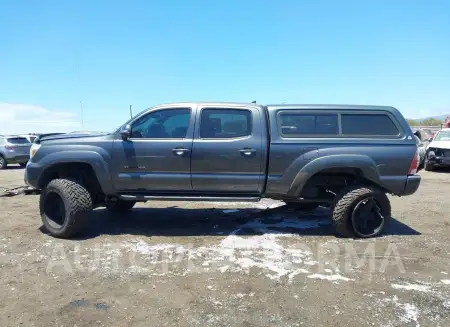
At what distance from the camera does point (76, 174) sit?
5.51 m

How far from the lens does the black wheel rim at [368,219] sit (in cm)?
518

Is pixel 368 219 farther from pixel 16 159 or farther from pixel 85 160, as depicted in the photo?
pixel 16 159

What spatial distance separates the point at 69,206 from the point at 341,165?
378 cm

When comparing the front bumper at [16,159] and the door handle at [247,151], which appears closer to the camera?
the door handle at [247,151]

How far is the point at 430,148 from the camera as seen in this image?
556 inches

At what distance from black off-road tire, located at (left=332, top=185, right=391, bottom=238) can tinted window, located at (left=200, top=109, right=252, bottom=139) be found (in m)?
1.60

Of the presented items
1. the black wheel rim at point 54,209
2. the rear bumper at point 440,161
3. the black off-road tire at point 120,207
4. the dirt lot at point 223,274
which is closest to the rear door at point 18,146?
the dirt lot at point 223,274

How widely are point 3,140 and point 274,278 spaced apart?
16.7 m

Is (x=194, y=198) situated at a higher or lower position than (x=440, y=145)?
lower

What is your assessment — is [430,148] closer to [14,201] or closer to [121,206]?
[121,206]

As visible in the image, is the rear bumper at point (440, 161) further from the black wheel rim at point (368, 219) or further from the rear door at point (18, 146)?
the rear door at point (18, 146)

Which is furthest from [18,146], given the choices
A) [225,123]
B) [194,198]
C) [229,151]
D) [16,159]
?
[229,151]

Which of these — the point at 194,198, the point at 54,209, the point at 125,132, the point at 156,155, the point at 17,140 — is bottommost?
the point at 54,209

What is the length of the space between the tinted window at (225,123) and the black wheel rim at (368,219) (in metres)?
1.91
